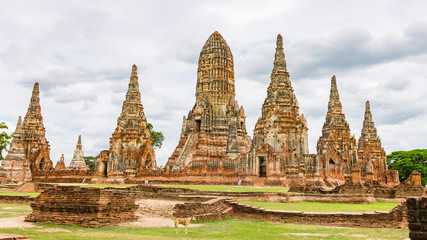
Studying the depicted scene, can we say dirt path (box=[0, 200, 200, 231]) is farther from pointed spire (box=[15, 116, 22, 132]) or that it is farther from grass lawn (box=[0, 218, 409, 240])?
pointed spire (box=[15, 116, 22, 132])

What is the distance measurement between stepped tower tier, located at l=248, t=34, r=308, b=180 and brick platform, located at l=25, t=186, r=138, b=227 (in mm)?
19736

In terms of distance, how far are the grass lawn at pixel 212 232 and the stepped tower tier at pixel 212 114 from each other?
29188 mm

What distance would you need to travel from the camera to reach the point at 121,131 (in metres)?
39.8

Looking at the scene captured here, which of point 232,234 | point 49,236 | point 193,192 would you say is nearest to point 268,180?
point 193,192

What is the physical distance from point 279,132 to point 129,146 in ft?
50.6

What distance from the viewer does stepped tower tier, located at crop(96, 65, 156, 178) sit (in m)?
38.3

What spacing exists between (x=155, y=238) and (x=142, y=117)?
1398 inches

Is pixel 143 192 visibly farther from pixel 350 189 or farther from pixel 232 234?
pixel 232 234

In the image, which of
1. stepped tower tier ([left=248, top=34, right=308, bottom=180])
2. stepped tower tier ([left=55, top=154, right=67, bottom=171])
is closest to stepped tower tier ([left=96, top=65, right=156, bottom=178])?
stepped tower tier ([left=55, top=154, right=67, bottom=171])

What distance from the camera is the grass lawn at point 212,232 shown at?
893cm

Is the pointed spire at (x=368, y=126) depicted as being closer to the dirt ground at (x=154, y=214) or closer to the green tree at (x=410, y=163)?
the green tree at (x=410, y=163)

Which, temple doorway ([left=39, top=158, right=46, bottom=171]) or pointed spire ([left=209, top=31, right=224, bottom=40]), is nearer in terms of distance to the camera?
temple doorway ([left=39, top=158, right=46, bottom=171])

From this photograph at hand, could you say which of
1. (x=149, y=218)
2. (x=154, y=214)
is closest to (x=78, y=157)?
(x=154, y=214)

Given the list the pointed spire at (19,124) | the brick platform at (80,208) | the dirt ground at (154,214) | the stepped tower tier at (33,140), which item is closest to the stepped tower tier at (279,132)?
the dirt ground at (154,214)
